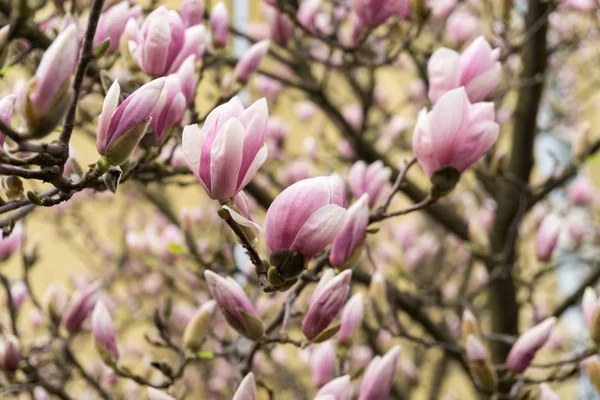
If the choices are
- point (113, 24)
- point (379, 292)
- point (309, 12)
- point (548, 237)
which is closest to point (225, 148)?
point (113, 24)

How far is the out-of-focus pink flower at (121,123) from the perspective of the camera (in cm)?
47

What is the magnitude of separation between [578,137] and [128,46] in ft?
2.86

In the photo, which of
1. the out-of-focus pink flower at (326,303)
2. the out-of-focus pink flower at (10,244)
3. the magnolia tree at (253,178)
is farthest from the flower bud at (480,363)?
the out-of-focus pink flower at (10,244)

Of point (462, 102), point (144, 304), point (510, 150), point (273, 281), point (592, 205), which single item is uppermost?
point (462, 102)

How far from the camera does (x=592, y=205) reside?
273 centimetres

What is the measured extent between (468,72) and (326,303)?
1.07ft

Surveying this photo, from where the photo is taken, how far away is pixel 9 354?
0.80 metres

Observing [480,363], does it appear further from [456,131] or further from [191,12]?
[191,12]

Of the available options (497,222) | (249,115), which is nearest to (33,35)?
(249,115)

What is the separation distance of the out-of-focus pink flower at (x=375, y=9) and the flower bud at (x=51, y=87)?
A: 2.28 feet

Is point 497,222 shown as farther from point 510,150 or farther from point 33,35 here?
point 33,35

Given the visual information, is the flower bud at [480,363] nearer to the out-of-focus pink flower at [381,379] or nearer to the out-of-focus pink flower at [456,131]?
the out-of-focus pink flower at [381,379]

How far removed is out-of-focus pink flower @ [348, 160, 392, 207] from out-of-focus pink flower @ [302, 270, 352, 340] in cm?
27

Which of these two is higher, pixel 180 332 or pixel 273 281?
pixel 273 281
